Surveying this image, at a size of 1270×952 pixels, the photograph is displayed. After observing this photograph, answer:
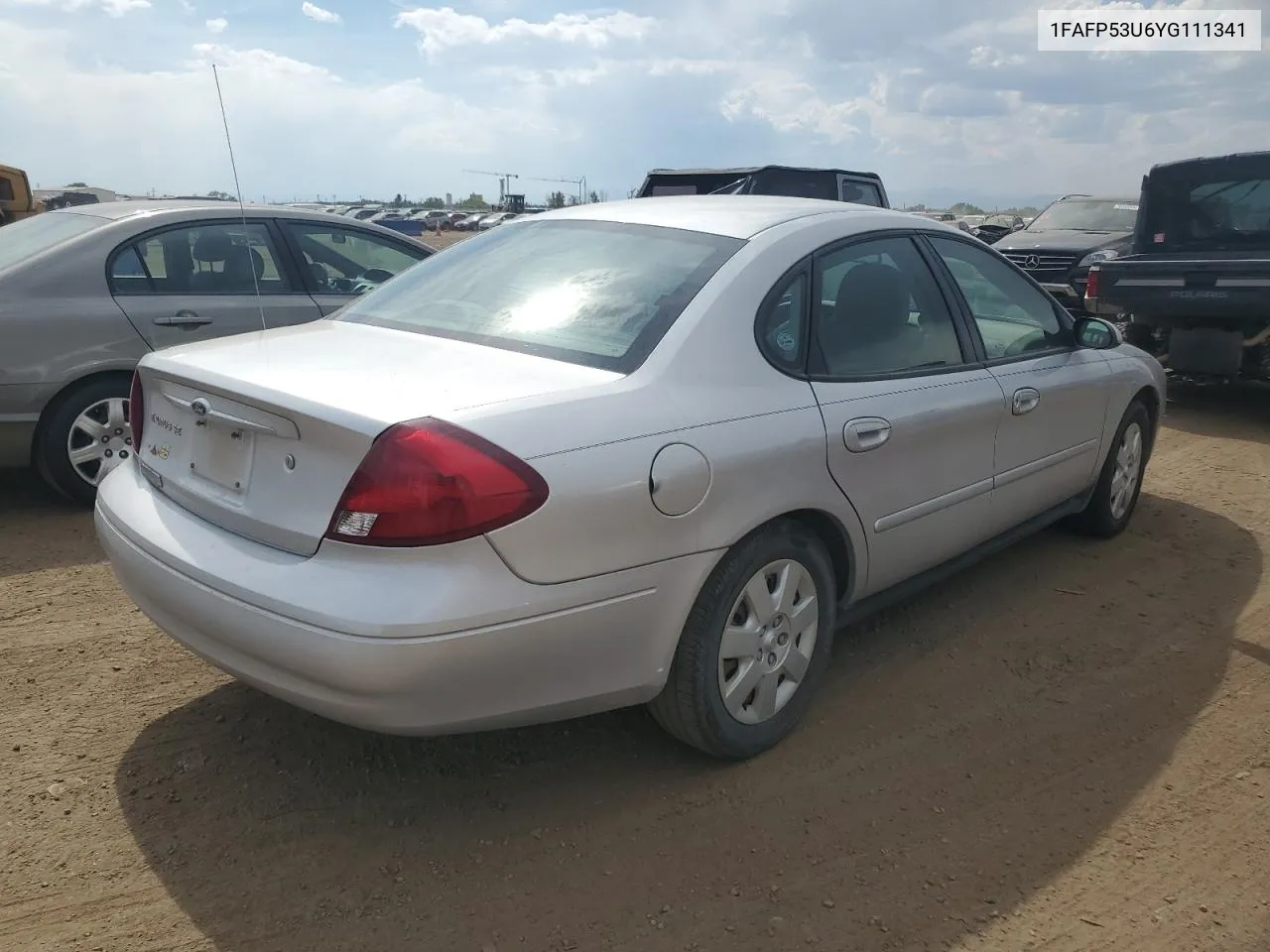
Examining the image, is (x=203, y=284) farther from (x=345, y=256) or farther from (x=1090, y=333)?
(x=1090, y=333)

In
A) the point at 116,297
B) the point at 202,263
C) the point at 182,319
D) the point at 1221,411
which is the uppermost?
the point at 202,263

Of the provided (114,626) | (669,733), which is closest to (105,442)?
(114,626)

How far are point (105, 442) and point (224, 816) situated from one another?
3.05 m

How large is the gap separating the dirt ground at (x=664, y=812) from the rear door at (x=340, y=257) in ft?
7.86

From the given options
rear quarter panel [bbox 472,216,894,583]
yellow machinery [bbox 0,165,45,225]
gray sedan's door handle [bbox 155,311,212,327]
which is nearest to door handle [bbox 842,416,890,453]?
rear quarter panel [bbox 472,216,894,583]

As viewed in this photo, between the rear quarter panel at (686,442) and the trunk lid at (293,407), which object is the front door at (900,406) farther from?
the trunk lid at (293,407)

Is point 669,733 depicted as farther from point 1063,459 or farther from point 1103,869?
point 1063,459

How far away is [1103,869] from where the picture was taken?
105 inches

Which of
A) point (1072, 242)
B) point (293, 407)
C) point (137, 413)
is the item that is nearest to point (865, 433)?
point (293, 407)

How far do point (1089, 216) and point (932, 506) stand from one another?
460 inches

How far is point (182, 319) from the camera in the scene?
5359 millimetres

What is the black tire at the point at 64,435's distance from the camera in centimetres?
502

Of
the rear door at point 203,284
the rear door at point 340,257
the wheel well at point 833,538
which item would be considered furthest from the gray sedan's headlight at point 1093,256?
the wheel well at point 833,538

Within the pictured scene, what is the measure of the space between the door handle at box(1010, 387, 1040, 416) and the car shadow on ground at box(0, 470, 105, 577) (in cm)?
386
